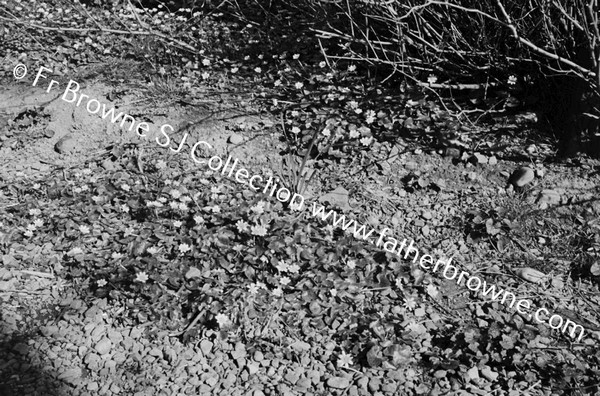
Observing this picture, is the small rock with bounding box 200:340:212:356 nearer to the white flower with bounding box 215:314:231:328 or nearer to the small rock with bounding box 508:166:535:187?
the white flower with bounding box 215:314:231:328

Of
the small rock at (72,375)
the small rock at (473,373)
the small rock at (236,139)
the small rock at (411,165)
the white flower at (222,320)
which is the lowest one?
the small rock at (72,375)

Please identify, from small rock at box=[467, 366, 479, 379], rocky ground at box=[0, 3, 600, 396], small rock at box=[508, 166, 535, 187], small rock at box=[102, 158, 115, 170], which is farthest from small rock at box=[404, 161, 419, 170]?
small rock at box=[102, 158, 115, 170]

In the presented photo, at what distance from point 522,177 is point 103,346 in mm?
2359

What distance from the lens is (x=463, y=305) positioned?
3139 mm

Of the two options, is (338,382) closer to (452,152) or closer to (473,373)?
(473,373)

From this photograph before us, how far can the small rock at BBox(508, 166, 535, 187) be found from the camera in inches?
143

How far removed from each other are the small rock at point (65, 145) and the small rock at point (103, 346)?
5.36 feet

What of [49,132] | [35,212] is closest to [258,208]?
[35,212]

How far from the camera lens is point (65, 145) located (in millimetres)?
4199

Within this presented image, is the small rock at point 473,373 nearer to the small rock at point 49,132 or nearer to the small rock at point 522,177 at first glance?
the small rock at point 522,177

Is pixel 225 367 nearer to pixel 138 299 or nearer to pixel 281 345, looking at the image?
pixel 281 345

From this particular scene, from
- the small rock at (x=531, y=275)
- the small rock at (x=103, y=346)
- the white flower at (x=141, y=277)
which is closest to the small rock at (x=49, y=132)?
the white flower at (x=141, y=277)

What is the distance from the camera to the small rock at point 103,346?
2.94 metres

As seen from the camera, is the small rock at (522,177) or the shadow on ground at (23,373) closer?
the shadow on ground at (23,373)
